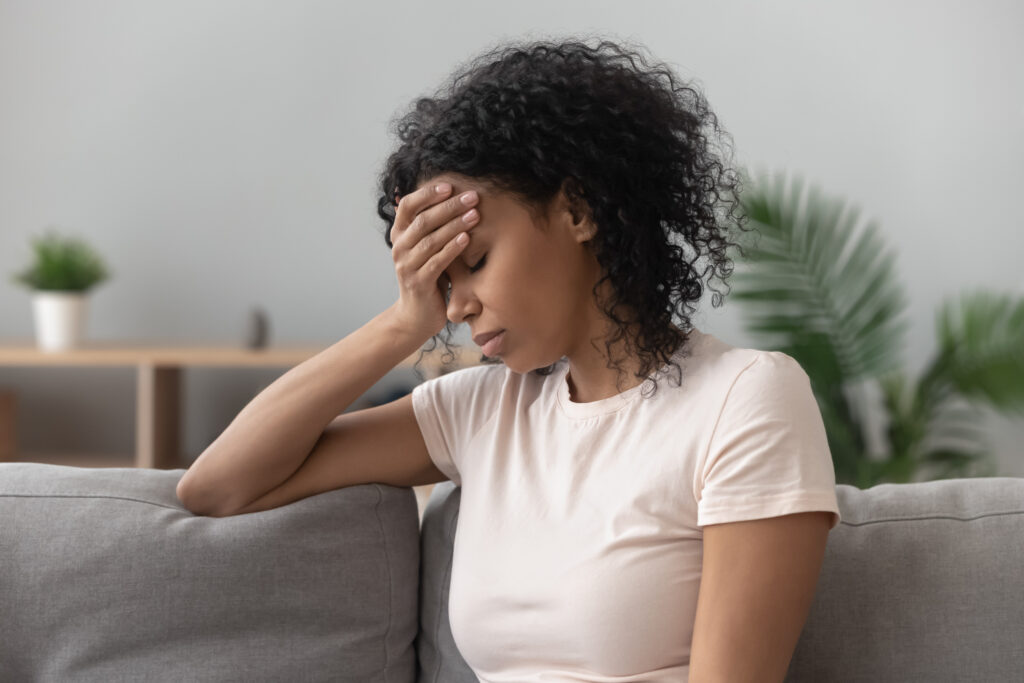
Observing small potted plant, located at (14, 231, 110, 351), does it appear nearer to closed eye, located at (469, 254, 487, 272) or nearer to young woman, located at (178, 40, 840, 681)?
young woman, located at (178, 40, 840, 681)

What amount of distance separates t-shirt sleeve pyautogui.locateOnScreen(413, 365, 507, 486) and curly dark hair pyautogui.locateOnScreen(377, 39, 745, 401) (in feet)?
0.69

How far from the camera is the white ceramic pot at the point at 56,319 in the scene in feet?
10.8

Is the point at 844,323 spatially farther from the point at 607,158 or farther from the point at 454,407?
the point at 607,158

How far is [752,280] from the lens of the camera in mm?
2980

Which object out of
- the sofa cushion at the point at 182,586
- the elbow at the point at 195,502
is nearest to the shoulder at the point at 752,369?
the sofa cushion at the point at 182,586

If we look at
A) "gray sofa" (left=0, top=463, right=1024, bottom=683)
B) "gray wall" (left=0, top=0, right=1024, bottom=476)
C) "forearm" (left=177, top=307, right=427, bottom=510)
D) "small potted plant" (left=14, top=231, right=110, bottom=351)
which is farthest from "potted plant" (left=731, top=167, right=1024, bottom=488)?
"small potted plant" (left=14, top=231, right=110, bottom=351)

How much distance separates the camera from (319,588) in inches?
52.8

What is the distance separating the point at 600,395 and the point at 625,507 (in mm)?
170

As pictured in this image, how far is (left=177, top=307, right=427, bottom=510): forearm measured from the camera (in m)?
1.34

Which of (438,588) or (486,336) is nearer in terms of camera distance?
(486,336)

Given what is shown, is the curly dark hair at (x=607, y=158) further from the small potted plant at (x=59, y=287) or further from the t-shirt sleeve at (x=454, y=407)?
the small potted plant at (x=59, y=287)

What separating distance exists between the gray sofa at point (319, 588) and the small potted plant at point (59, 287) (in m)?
2.07

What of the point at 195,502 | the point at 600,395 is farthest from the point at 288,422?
the point at 600,395

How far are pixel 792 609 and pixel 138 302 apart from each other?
10.2 feet
